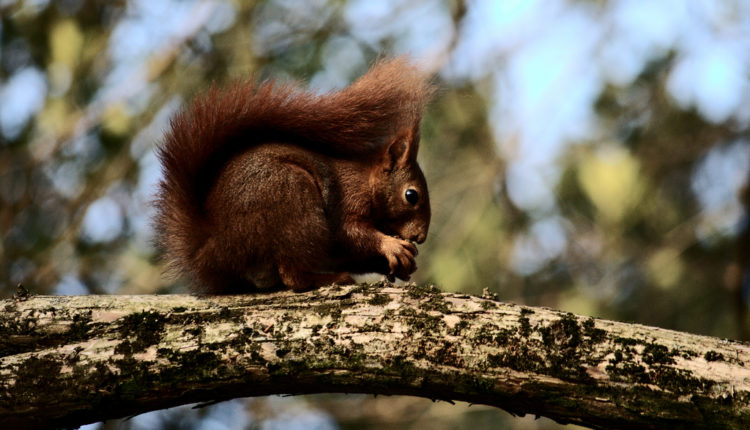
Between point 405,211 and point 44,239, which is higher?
point 44,239

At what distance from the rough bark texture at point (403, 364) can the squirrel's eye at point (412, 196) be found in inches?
32.0

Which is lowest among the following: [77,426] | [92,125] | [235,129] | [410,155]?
[77,426]

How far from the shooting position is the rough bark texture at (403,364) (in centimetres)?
184

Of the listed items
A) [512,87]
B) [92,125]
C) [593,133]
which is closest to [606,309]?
[593,133]

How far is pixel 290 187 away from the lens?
2.39m

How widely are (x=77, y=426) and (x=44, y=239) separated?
277cm

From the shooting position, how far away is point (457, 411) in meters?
5.23

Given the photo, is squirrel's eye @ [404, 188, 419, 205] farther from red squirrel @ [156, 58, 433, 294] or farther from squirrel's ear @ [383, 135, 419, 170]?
squirrel's ear @ [383, 135, 419, 170]

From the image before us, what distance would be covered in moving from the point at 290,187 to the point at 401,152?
0.64 meters

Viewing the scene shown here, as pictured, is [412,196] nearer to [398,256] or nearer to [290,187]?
Result: [398,256]

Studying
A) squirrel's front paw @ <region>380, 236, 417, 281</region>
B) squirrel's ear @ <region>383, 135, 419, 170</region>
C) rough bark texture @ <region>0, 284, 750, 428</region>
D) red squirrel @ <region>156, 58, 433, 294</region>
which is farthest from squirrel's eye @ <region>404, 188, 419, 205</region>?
rough bark texture @ <region>0, 284, 750, 428</region>

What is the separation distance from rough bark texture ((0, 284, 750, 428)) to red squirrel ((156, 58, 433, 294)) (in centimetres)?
36

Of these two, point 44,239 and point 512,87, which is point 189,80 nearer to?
point 44,239

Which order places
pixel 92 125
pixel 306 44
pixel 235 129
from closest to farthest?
1. pixel 235 129
2. pixel 92 125
3. pixel 306 44
